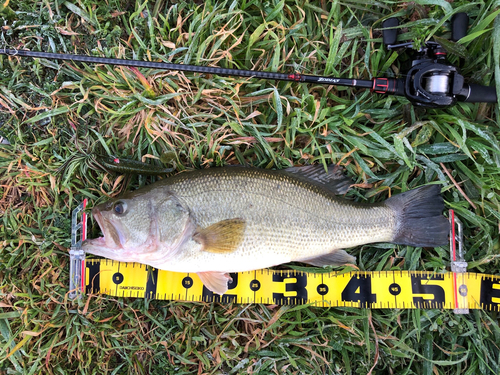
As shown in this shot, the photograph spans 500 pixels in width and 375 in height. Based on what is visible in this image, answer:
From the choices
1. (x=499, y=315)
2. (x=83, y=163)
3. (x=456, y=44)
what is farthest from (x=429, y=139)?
(x=83, y=163)

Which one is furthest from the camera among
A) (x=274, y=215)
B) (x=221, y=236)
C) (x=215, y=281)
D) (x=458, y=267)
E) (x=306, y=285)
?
(x=306, y=285)

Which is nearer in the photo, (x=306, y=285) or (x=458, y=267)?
(x=458, y=267)

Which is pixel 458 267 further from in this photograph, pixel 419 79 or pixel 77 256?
pixel 77 256

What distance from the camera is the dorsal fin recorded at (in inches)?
110

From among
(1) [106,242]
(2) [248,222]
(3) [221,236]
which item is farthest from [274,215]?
(1) [106,242]

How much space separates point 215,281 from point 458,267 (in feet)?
7.26

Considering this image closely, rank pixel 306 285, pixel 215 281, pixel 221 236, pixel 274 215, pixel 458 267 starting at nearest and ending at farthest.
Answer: pixel 221 236
pixel 274 215
pixel 215 281
pixel 458 267
pixel 306 285

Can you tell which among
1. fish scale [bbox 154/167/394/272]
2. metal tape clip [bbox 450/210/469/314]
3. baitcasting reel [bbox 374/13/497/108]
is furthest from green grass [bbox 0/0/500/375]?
fish scale [bbox 154/167/394/272]

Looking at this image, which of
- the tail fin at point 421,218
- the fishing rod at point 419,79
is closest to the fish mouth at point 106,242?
the fishing rod at point 419,79

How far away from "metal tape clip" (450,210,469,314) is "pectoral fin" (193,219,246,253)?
1958 mm

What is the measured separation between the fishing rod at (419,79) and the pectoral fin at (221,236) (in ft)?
4.20

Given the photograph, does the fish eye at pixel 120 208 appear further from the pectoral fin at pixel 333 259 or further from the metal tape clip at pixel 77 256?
the pectoral fin at pixel 333 259

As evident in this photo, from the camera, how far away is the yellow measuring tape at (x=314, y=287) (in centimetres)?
279

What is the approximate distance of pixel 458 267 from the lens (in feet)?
9.16
